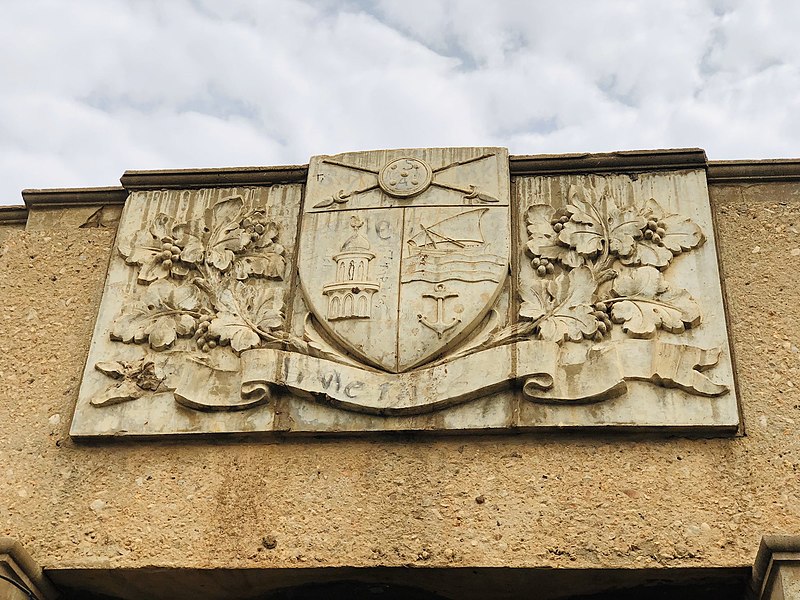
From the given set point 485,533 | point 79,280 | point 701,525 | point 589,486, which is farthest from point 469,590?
point 79,280

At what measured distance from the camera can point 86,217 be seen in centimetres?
613

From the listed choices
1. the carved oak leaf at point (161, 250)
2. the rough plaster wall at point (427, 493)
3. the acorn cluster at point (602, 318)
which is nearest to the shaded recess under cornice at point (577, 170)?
the carved oak leaf at point (161, 250)

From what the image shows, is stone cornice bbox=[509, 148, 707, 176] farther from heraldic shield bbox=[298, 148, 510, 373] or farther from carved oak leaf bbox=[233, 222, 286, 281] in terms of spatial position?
carved oak leaf bbox=[233, 222, 286, 281]

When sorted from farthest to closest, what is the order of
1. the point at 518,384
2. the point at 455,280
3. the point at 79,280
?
the point at 79,280, the point at 455,280, the point at 518,384

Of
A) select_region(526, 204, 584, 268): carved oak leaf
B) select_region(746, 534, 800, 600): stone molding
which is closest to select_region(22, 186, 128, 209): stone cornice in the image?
select_region(526, 204, 584, 268): carved oak leaf

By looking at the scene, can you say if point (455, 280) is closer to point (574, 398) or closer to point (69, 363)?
point (574, 398)

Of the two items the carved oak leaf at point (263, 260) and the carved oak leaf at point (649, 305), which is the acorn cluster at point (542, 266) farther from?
the carved oak leaf at point (263, 260)

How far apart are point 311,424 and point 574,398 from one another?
3.63 ft

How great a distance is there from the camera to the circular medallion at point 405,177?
579 cm

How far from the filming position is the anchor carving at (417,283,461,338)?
5.25 m

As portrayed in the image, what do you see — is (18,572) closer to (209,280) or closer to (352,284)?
(209,280)

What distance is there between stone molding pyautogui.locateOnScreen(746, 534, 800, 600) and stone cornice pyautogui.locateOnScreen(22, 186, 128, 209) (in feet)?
11.6

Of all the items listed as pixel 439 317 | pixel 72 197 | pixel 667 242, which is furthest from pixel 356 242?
pixel 72 197

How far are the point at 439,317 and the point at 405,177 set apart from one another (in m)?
0.87
